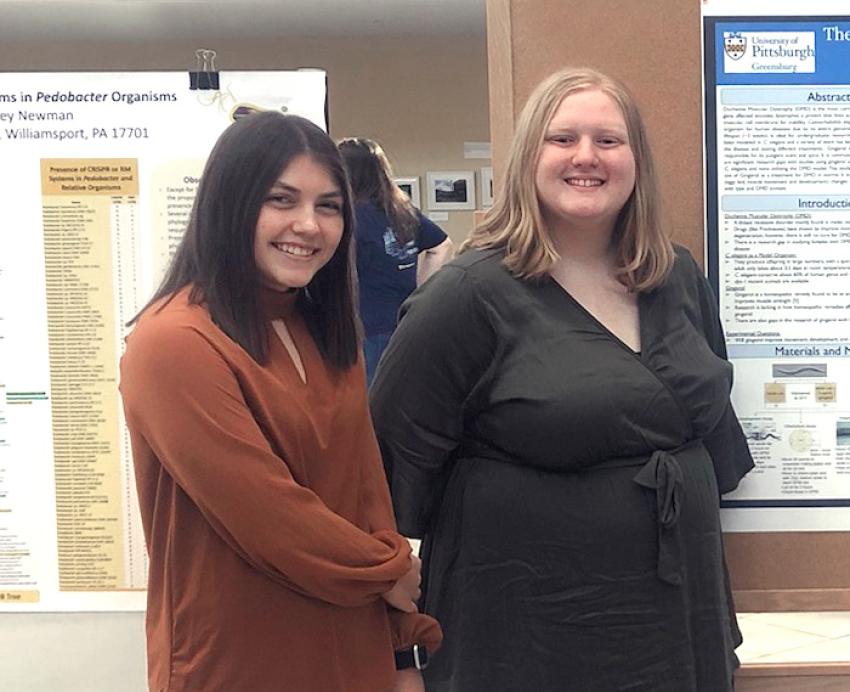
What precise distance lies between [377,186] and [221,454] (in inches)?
58.6

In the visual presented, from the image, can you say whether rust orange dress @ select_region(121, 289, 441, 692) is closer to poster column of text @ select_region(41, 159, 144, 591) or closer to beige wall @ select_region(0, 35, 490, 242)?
poster column of text @ select_region(41, 159, 144, 591)

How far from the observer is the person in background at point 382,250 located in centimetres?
241

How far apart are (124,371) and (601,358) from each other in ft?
2.07

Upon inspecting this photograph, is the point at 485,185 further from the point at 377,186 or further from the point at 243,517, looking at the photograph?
the point at 243,517

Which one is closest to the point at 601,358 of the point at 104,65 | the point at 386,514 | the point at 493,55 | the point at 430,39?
the point at 386,514

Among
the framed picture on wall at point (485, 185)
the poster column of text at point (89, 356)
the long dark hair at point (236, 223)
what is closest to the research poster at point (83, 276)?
the poster column of text at point (89, 356)

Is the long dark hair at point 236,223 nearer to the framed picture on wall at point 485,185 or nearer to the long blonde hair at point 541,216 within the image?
the long blonde hair at point 541,216

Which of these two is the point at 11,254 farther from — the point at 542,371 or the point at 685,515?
the point at 685,515

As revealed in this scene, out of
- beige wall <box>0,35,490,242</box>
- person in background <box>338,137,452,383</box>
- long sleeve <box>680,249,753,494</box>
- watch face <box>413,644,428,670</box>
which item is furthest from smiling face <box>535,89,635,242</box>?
beige wall <box>0,35,490,242</box>

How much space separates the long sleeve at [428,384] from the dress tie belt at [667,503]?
0.27m

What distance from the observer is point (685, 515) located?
1.33 m

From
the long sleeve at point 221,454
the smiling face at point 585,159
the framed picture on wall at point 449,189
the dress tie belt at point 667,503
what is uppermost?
the framed picture on wall at point 449,189

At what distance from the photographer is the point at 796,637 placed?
3043 mm

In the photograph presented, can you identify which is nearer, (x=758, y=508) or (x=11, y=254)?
(x=758, y=508)
